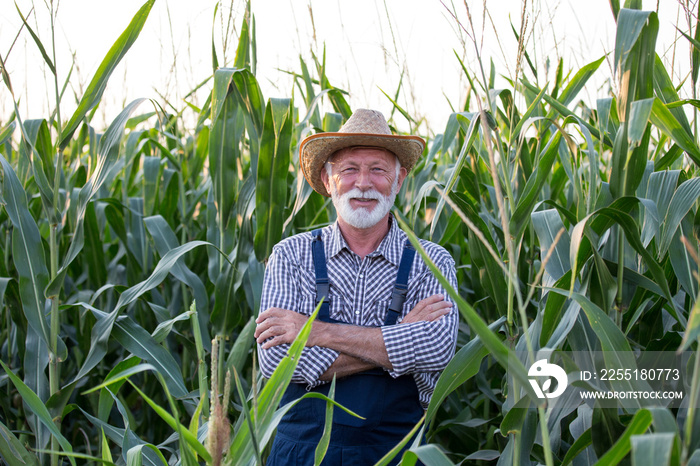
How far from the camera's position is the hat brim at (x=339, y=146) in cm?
207

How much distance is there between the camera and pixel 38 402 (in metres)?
1.41

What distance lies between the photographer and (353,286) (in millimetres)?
1999

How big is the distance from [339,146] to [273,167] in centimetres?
26

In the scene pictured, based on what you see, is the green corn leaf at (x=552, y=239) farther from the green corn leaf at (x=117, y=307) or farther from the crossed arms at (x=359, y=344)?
the green corn leaf at (x=117, y=307)

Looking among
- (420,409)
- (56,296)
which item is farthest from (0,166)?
(420,409)

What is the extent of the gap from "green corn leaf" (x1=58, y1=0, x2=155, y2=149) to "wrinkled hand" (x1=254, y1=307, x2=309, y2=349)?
2.81 feet

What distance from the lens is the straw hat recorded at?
2068mm

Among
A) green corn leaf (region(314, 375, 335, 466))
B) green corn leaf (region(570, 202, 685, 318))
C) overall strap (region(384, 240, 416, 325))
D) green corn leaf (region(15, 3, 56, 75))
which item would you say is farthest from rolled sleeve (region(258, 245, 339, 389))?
green corn leaf (region(15, 3, 56, 75))

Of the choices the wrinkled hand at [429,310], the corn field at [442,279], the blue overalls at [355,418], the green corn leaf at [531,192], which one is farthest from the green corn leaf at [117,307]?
the green corn leaf at [531,192]

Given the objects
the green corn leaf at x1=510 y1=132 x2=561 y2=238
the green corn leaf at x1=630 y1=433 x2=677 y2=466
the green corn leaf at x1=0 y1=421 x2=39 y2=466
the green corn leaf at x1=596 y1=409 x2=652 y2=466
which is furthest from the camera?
the green corn leaf at x1=0 y1=421 x2=39 y2=466

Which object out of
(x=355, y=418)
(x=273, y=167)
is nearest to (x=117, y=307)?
(x=273, y=167)

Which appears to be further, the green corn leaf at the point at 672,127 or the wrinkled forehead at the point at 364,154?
the wrinkled forehead at the point at 364,154

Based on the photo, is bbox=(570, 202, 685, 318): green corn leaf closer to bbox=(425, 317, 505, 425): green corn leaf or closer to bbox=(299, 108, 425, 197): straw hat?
bbox=(425, 317, 505, 425): green corn leaf

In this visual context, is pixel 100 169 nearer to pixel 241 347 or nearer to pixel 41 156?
pixel 41 156
